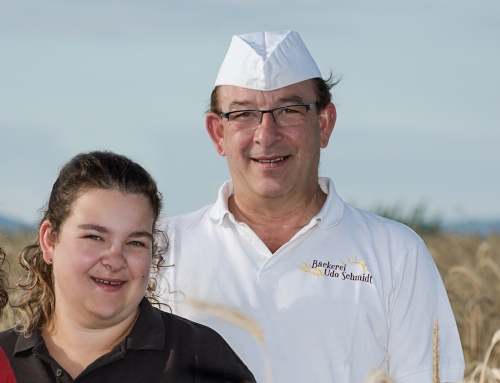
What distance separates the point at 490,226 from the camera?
1486 cm

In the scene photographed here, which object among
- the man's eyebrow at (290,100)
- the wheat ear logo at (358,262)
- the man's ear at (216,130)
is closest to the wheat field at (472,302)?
the man's ear at (216,130)

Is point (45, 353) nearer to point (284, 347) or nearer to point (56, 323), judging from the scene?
point (56, 323)

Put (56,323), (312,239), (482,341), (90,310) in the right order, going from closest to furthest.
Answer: (90,310), (56,323), (312,239), (482,341)

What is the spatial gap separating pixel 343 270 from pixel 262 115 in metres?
0.86

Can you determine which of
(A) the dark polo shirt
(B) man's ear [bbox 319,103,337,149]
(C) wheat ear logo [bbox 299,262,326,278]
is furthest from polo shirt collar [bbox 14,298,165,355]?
(B) man's ear [bbox 319,103,337,149]

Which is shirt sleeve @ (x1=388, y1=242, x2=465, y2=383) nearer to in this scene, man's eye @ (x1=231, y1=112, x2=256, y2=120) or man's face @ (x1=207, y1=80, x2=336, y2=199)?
man's face @ (x1=207, y1=80, x2=336, y2=199)

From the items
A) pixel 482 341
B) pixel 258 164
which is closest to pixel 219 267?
pixel 258 164

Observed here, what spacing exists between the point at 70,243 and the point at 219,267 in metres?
1.22

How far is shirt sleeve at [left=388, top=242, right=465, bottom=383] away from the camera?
3949 millimetres

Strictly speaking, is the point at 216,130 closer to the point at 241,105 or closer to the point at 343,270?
the point at 241,105

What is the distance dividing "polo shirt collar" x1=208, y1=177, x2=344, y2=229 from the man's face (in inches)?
5.2

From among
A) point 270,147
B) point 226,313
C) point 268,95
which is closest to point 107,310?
point 226,313

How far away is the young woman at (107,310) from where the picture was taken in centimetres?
303

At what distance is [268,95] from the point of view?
4.19 meters
